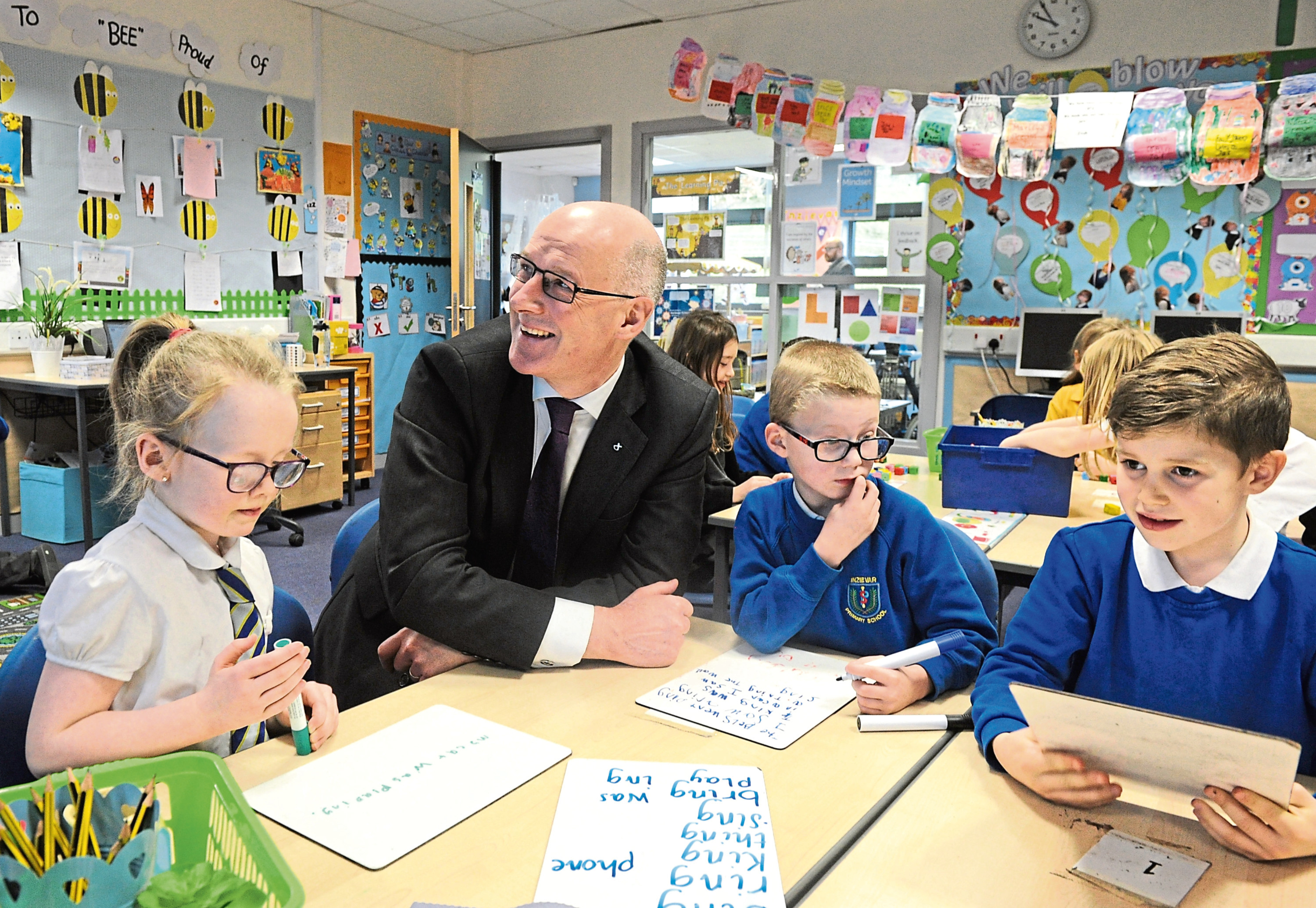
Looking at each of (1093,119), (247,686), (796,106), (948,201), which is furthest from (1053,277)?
(247,686)

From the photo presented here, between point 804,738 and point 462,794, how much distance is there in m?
0.41

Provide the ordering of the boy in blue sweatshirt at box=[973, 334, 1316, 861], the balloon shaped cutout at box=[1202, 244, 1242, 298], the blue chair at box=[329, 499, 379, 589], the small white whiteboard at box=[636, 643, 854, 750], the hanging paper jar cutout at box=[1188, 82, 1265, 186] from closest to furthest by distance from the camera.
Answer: the boy in blue sweatshirt at box=[973, 334, 1316, 861] → the small white whiteboard at box=[636, 643, 854, 750] → the blue chair at box=[329, 499, 379, 589] → the hanging paper jar cutout at box=[1188, 82, 1265, 186] → the balloon shaped cutout at box=[1202, 244, 1242, 298]

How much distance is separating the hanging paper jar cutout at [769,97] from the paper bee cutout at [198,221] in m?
3.09

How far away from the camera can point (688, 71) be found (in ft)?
17.0

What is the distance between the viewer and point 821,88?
4.83 m

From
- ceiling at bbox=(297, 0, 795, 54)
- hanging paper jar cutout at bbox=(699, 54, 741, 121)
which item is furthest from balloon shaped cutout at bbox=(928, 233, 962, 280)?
ceiling at bbox=(297, 0, 795, 54)

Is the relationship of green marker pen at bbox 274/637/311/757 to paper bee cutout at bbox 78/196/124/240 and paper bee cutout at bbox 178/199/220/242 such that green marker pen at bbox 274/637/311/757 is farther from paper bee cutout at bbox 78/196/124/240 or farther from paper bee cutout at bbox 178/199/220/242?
paper bee cutout at bbox 178/199/220/242

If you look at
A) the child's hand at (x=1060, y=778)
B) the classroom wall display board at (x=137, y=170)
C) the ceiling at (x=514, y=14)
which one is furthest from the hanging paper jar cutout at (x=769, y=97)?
the child's hand at (x=1060, y=778)

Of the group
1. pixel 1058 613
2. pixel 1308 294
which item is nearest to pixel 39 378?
pixel 1058 613

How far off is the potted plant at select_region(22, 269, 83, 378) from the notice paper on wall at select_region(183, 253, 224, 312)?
1.86ft

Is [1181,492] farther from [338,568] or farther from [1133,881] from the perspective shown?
[338,568]

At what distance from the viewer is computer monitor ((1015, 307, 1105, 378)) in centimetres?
477

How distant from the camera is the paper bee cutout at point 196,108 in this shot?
5227mm

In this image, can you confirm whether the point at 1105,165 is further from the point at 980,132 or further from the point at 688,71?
the point at 688,71
